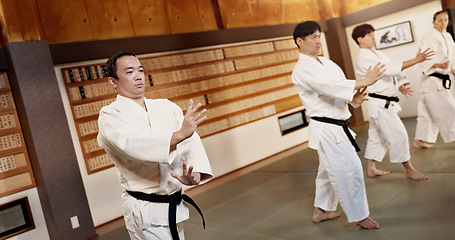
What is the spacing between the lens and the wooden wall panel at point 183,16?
5.32 meters

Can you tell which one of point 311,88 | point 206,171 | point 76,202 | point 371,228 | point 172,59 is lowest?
point 371,228

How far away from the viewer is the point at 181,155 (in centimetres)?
177

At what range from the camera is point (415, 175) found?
11.6 feet

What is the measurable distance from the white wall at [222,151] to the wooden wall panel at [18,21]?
60cm

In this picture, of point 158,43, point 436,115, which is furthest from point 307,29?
point 158,43

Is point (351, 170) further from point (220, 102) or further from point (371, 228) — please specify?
point (220, 102)

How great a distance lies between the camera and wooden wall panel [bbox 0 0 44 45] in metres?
3.55

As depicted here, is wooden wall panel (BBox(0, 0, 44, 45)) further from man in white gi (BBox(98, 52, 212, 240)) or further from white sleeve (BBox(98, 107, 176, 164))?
white sleeve (BBox(98, 107, 176, 164))

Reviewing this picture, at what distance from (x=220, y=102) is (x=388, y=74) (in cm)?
277

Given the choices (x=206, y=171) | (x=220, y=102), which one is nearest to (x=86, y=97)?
(x=220, y=102)

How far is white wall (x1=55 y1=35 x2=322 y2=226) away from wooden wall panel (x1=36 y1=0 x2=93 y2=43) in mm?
338

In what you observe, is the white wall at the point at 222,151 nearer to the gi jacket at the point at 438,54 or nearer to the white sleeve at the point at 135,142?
the gi jacket at the point at 438,54

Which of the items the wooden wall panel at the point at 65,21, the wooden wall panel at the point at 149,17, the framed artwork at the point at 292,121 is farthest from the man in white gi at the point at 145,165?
the framed artwork at the point at 292,121

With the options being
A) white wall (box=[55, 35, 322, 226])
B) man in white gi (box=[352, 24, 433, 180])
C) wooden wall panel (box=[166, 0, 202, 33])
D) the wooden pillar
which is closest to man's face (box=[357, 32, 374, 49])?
man in white gi (box=[352, 24, 433, 180])
